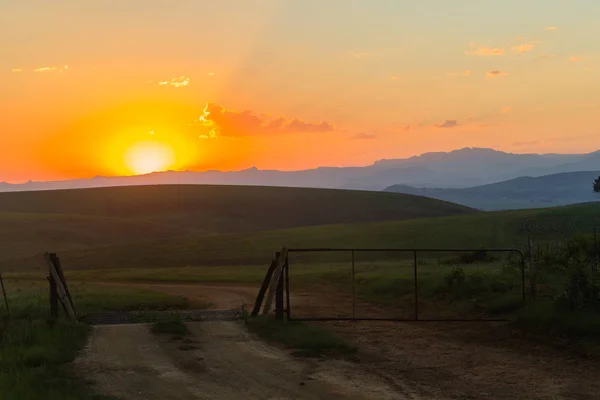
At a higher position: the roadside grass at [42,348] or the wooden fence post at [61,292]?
the wooden fence post at [61,292]

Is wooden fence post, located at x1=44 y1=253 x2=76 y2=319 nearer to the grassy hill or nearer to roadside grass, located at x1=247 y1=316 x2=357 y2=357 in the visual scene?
roadside grass, located at x1=247 y1=316 x2=357 y2=357

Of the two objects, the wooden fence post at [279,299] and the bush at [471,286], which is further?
the bush at [471,286]

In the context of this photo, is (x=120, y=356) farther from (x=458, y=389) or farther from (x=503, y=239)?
(x=503, y=239)

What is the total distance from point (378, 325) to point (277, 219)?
374 feet

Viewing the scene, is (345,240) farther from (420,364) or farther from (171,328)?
(420,364)

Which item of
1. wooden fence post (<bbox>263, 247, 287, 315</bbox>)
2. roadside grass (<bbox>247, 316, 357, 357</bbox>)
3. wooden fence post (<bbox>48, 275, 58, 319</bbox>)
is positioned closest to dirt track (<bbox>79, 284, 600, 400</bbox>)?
roadside grass (<bbox>247, 316, 357, 357</bbox>)

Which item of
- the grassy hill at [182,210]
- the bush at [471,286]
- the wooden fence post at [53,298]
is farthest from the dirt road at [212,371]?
the grassy hill at [182,210]

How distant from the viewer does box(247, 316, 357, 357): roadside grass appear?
14.1m

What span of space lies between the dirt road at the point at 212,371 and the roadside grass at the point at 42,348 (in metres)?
0.44

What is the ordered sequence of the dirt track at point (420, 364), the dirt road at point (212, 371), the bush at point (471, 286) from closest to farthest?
1. the dirt road at point (212, 371)
2. the dirt track at point (420, 364)
3. the bush at point (471, 286)

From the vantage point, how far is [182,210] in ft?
448

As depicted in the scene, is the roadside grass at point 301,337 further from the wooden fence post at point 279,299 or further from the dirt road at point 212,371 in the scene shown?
the dirt road at point 212,371

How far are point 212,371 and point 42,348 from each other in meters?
4.42

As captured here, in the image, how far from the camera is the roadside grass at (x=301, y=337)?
14.1 m
